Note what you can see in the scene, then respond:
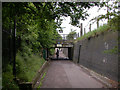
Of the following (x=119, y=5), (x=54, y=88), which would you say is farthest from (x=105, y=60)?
(x=119, y=5)

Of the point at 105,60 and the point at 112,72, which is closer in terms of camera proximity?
the point at 112,72

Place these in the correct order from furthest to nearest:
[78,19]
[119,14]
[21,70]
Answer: [21,70] < [119,14] < [78,19]

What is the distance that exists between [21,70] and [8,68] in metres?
0.70

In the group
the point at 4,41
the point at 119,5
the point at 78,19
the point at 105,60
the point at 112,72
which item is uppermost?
the point at 119,5

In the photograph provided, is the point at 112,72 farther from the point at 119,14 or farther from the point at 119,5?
the point at 119,5

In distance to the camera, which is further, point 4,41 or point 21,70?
point 21,70

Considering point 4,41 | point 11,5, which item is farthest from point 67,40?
point 11,5

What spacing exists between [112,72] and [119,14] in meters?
4.07

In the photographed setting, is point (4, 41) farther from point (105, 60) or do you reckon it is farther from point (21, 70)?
point (105, 60)

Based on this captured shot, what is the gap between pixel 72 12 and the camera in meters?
3.70

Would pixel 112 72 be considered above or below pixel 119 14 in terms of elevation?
below

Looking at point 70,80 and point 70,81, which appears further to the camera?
point 70,80

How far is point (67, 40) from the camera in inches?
1009

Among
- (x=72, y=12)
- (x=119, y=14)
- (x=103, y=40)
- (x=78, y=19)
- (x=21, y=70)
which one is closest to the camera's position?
(x=72, y=12)
